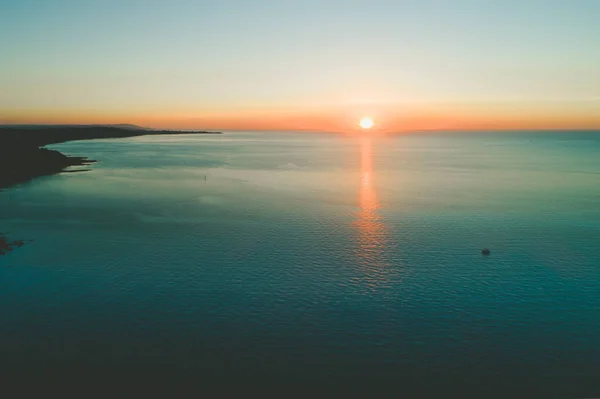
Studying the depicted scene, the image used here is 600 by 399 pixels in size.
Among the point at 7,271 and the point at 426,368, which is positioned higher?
the point at 7,271

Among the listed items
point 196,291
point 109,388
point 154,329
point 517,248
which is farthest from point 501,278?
point 109,388

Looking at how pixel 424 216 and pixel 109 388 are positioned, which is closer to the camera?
pixel 109 388

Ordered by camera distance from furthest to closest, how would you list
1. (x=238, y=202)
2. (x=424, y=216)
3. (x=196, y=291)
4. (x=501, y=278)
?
1. (x=238, y=202)
2. (x=424, y=216)
3. (x=501, y=278)
4. (x=196, y=291)

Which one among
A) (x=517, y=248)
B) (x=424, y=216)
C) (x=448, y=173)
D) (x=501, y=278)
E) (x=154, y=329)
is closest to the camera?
(x=154, y=329)

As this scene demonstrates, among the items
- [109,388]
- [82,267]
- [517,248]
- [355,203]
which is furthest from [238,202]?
[109,388]

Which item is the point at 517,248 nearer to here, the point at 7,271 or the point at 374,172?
the point at 7,271

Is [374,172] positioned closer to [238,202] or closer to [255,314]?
[238,202]
